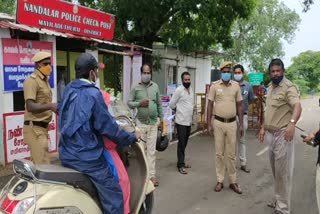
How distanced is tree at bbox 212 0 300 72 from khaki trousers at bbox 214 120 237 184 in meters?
26.9

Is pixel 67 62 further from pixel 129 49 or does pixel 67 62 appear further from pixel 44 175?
pixel 44 175

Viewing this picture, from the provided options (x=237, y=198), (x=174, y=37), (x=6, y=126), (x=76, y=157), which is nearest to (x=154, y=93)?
(x=237, y=198)

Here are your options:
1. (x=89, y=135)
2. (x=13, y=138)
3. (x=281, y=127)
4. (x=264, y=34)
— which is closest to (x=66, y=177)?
(x=89, y=135)

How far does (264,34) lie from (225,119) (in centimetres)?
2912

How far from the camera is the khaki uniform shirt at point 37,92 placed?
15.7ft

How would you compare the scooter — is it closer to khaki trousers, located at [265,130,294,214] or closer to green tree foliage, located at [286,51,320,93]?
khaki trousers, located at [265,130,294,214]

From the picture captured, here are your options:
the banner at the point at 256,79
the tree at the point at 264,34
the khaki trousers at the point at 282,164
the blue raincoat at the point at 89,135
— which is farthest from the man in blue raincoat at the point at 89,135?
the tree at the point at 264,34

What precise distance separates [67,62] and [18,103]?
198 cm

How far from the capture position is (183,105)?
752 centimetres

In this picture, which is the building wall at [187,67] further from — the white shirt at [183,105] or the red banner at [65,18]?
the white shirt at [183,105]

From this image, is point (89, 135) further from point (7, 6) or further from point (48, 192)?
point (7, 6)

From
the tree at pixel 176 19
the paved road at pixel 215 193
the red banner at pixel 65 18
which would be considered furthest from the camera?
the tree at pixel 176 19

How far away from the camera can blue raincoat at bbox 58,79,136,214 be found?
11.3 ft

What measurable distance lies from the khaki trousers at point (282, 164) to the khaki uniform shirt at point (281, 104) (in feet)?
0.37
